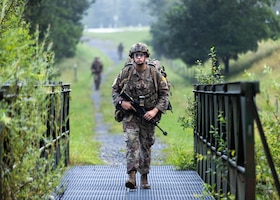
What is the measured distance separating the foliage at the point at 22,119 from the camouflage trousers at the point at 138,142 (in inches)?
130

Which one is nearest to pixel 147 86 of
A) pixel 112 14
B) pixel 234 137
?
pixel 234 137

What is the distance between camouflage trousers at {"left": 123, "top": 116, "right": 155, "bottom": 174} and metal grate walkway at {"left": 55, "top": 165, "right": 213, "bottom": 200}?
0.34 m

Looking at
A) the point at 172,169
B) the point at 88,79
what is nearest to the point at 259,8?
the point at 88,79

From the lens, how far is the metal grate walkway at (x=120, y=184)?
9.01 m

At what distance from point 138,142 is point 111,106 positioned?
2322 cm

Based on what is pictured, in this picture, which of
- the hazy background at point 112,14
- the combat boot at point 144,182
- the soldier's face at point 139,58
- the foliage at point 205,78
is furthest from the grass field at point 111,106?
the hazy background at point 112,14

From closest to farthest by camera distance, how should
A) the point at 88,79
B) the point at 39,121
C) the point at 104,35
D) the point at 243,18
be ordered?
1. the point at 39,121
2. the point at 243,18
3. the point at 88,79
4. the point at 104,35

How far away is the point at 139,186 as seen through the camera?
10.0 metres

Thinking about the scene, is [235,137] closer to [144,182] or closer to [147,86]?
[147,86]

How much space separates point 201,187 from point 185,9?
104ft

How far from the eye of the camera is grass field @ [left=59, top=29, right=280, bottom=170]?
14.5 metres

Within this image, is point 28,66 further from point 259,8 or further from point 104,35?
point 104,35

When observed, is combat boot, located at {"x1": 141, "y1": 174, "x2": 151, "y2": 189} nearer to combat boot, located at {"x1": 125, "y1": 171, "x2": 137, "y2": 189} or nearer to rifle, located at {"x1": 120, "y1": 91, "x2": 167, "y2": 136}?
combat boot, located at {"x1": 125, "y1": 171, "x2": 137, "y2": 189}

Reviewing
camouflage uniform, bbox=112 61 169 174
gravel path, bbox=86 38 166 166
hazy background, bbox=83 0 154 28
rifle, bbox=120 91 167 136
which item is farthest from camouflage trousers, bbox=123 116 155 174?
hazy background, bbox=83 0 154 28
